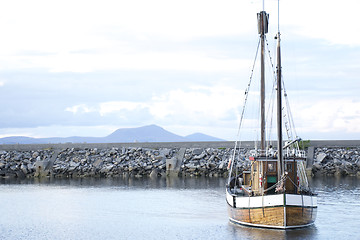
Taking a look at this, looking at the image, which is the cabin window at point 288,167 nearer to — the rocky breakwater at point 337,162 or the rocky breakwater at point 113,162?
the rocky breakwater at point 337,162

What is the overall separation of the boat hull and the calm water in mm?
587

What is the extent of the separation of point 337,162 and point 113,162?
2975 cm

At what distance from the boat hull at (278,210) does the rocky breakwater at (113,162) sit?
Result: 3817 cm

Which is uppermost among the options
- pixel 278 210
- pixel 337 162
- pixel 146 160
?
pixel 146 160

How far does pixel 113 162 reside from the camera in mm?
83375

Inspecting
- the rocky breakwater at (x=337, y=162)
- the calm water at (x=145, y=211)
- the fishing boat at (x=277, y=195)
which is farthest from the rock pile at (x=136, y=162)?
the fishing boat at (x=277, y=195)

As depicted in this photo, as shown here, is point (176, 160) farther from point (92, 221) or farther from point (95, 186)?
point (92, 221)

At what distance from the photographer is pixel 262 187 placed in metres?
38.4

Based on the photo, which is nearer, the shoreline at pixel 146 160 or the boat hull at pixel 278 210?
the boat hull at pixel 278 210

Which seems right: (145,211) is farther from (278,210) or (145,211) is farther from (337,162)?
(337,162)

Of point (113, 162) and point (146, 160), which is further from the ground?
point (146, 160)

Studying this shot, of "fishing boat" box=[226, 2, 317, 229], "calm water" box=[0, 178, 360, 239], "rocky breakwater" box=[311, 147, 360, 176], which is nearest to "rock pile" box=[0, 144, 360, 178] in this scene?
"rocky breakwater" box=[311, 147, 360, 176]

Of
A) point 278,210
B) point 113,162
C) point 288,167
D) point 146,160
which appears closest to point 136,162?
point 146,160

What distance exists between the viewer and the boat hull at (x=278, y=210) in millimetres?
36281
